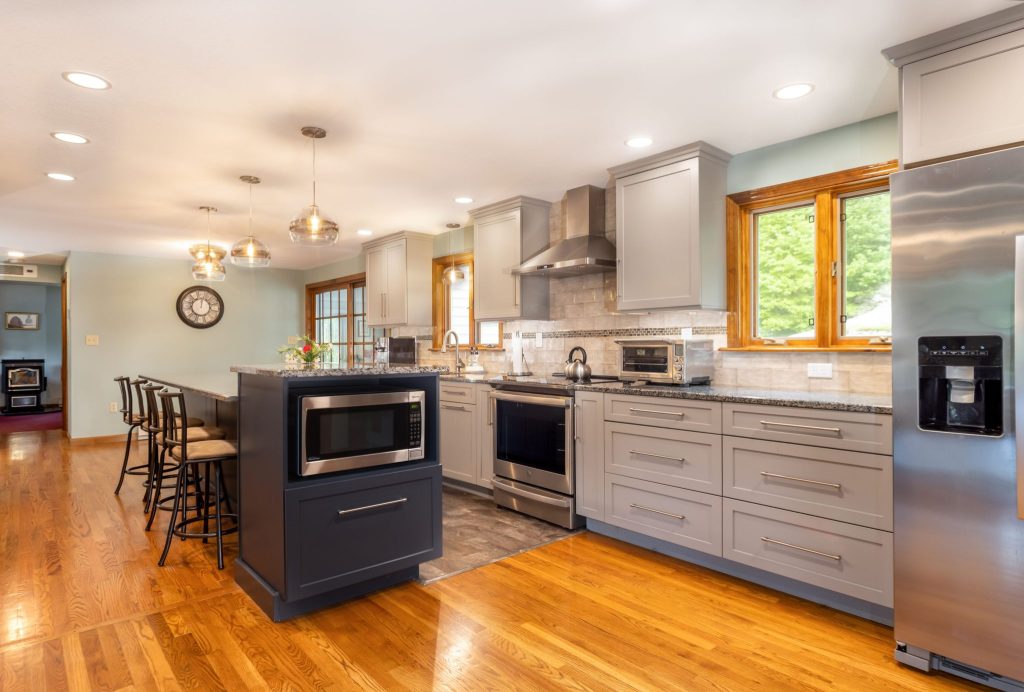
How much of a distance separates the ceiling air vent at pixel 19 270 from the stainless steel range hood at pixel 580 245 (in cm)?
800

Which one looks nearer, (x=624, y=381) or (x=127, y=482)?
(x=624, y=381)

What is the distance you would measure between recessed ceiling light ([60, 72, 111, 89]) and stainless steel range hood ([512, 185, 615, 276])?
8.51 ft

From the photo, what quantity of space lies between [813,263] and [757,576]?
1.71 metres

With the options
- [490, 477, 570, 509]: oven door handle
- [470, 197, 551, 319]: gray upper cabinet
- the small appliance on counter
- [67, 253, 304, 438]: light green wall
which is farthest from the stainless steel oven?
[67, 253, 304, 438]: light green wall

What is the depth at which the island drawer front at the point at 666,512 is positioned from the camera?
285 centimetres

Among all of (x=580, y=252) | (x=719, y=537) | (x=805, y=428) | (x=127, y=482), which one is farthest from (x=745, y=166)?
(x=127, y=482)

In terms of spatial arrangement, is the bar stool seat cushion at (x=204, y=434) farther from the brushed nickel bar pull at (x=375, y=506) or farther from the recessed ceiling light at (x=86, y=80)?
the recessed ceiling light at (x=86, y=80)

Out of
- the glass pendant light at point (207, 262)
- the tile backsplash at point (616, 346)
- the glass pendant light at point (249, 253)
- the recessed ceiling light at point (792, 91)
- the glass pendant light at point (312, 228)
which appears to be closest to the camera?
the recessed ceiling light at point (792, 91)

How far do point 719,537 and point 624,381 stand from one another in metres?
1.13

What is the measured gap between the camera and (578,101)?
9.04ft

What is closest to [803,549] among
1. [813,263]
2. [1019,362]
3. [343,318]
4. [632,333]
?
[1019,362]

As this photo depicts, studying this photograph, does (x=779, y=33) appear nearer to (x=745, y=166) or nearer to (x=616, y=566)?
(x=745, y=166)

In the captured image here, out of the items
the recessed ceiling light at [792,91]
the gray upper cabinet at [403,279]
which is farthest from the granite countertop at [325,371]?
the gray upper cabinet at [403,279]

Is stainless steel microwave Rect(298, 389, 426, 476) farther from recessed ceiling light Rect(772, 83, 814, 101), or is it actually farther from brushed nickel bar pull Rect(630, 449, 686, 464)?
recessed ceiling light Rect(772, 83, 814, 101)
